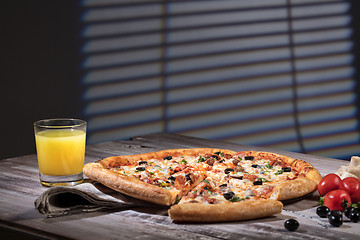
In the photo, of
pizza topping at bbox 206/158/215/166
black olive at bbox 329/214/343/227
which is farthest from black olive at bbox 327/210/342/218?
pizza topping at bbox 206/158/215/166

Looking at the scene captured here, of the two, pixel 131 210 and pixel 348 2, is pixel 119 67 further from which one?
pixel 131 210

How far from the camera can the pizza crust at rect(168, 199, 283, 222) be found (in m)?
2.67

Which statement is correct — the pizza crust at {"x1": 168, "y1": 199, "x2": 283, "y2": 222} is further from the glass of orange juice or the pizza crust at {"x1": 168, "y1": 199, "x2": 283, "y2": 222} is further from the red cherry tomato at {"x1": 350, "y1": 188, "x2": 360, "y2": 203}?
the glass of orange juice

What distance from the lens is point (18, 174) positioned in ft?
11.5

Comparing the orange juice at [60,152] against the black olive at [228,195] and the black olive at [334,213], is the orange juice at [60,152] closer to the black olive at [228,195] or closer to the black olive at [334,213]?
the black olive at [228,195]

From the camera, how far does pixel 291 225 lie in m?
2.58

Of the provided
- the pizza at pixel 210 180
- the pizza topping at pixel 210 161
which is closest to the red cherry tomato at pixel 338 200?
the pizza at pixel 210 180

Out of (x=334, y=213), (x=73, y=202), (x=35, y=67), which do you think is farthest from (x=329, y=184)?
(x=35, y=67)

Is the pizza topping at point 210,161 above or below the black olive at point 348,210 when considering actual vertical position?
above

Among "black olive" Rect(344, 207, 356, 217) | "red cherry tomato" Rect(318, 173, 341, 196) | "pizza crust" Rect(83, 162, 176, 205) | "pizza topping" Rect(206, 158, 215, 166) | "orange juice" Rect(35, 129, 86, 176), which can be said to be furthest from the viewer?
"pizza topping" Rect(206, 158, 215, 166)

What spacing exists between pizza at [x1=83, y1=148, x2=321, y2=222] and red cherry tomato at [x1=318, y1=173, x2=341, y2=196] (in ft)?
0.20

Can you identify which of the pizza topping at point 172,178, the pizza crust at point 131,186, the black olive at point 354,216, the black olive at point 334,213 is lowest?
the black olive at point 354,216

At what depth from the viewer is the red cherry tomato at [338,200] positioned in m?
2.85

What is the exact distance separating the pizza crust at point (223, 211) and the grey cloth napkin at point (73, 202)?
0.97 ft
